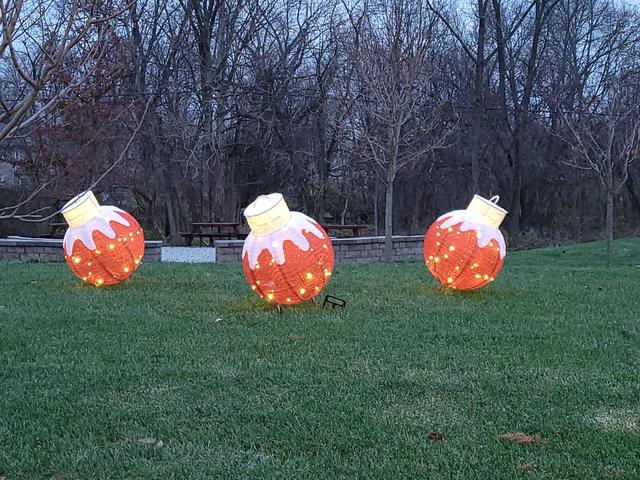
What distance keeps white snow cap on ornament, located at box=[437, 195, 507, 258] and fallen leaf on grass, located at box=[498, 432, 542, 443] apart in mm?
4365

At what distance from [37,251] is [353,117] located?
378 inches

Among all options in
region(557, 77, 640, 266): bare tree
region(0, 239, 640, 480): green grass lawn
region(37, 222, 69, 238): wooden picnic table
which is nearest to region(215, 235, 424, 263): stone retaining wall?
region(557, 77, 640, 266): bare tree

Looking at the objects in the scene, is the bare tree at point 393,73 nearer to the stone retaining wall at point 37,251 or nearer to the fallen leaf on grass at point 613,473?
the stone retaining wall at point 37,251

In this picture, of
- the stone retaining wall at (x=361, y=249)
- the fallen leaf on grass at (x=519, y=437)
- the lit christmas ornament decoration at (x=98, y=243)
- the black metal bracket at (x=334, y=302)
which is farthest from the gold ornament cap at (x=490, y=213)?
the stone retaining wall at (x=361, y=249)

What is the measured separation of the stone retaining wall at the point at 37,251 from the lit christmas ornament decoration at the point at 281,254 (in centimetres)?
763

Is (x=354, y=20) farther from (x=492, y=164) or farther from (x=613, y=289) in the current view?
(x=613, y=289)

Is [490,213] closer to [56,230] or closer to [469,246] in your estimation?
[469,246]

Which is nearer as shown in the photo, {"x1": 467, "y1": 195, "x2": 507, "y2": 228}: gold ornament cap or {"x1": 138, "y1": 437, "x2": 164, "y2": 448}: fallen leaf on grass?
{"x1": 138, "y1": 437, "x2": 164, "y2": 448}: fallen leaf on grass

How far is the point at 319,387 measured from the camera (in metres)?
4.48

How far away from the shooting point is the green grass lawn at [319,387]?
3326mm

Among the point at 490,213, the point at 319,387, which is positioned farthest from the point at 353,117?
the point at 319,387

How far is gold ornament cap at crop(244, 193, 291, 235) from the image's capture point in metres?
6.86

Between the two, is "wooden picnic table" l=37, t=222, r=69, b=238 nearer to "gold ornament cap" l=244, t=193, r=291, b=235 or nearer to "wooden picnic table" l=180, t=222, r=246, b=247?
"wooden picnic table" l=180, t=222, r=246, b=247

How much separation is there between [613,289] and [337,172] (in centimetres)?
1554
